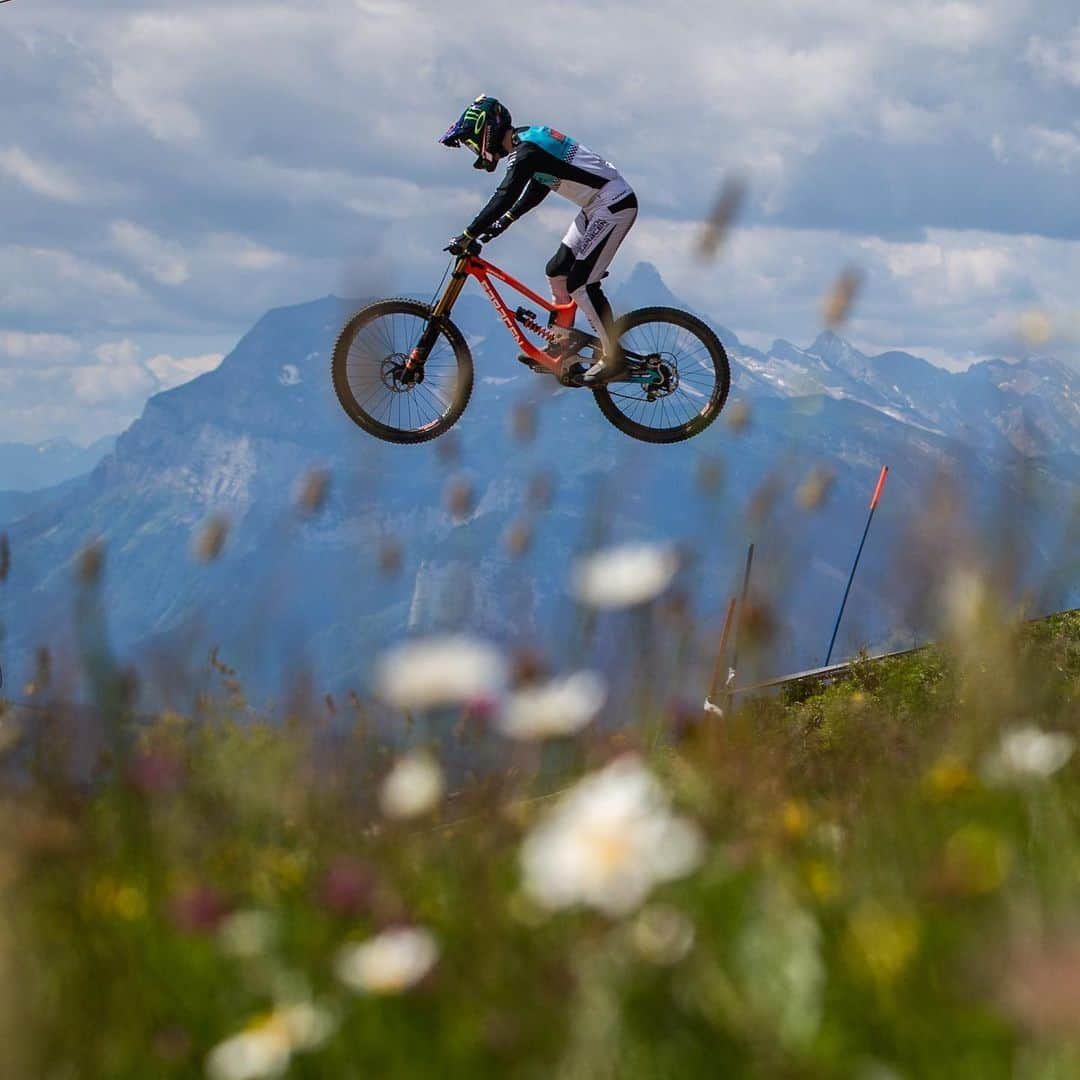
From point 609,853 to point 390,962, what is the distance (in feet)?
1.33

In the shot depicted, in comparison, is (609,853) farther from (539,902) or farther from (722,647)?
(722,647)

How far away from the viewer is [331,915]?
7.45 ft

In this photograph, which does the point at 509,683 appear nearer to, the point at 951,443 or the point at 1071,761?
the point at 1071,761


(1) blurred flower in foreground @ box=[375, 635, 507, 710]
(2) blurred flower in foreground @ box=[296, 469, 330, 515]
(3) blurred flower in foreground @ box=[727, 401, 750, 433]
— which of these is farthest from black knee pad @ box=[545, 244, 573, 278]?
(1) blurred flower in foreground @ box=[375, 635, 507, 710]

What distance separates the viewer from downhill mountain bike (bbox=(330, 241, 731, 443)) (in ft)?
30.6

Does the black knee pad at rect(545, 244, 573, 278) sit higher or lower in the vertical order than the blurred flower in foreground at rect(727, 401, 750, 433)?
higher

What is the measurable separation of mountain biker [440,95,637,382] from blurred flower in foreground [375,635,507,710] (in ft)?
21.9

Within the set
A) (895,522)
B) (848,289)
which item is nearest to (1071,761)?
(895,522)

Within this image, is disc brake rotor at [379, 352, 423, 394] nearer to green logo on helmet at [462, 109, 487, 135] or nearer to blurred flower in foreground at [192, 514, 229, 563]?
green logo on helmet at [462, 109, 487, 135]

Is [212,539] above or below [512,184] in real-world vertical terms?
below

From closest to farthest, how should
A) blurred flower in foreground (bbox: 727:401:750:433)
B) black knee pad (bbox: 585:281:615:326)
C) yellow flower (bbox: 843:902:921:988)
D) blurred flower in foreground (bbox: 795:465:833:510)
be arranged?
yellow flower (bbox: 843:902:921:988) < blurred flower in foreground (bbox: 795:465:833:510) < blurred flower in foreground (bbox: 727:401:750:433) < black knee pad (bbox: 585:281:615:326)

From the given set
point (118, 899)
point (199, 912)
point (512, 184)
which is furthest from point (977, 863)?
point (512, 184)

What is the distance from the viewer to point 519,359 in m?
9.56

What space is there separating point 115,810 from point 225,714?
0.73 metres
